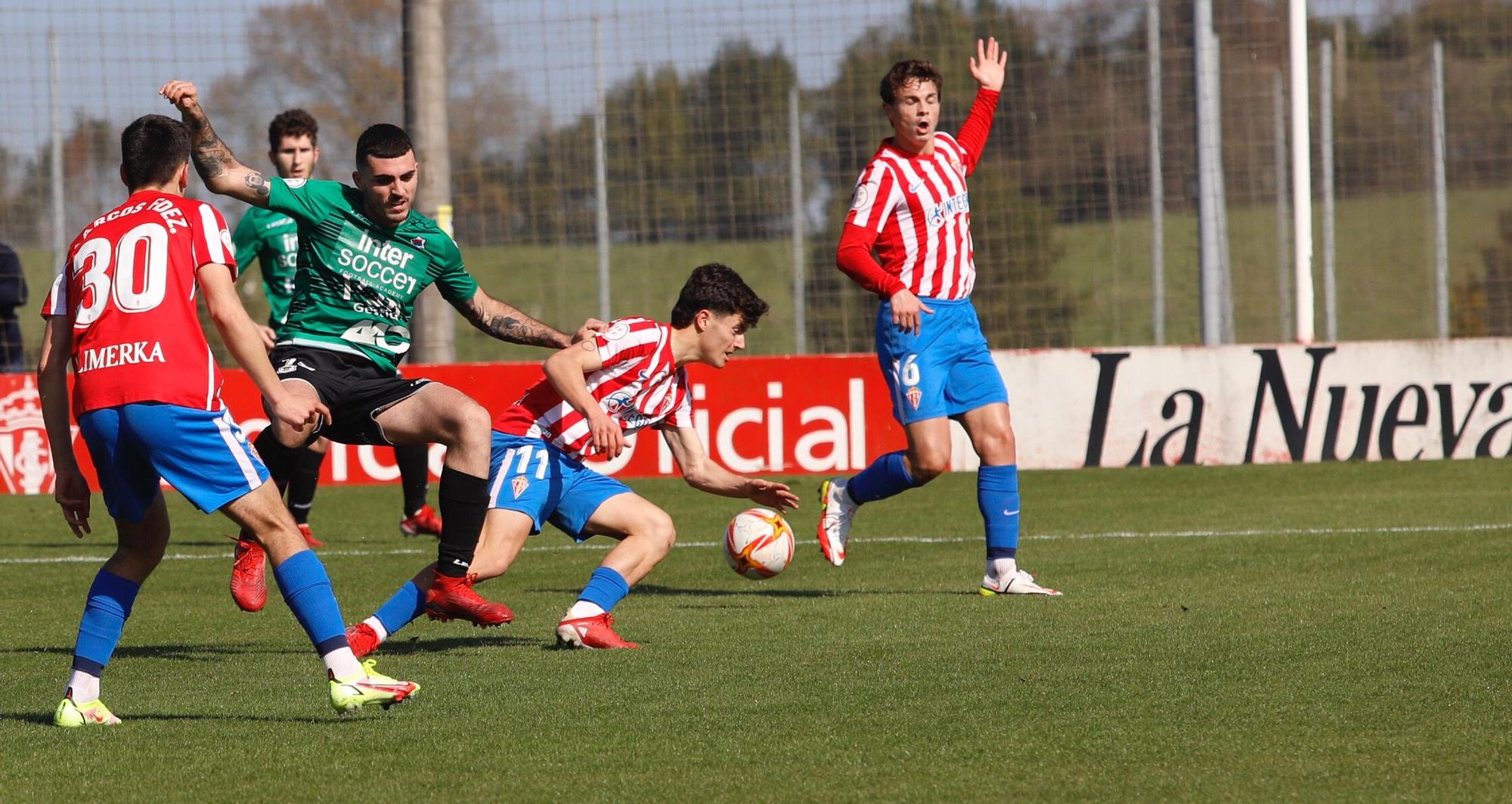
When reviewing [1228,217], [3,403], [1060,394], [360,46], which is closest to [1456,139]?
[1228,217]

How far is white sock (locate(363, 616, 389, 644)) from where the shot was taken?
18.1 feet

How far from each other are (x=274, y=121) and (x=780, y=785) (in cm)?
622

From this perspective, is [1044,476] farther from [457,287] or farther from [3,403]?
[3,403]

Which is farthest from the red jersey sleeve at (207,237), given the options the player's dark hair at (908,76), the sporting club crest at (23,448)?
the sporting club crest at (23,448)

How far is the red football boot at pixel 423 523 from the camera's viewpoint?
29.5 feet

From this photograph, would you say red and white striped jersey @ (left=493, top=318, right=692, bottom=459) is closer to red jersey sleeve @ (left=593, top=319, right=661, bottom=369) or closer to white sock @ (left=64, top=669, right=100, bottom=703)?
red jersey sleeve @ (left=593, top=319, right=661, bottom=369)

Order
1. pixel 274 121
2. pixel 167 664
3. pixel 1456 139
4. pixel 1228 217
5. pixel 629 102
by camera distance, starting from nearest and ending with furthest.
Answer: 1. pixel 167 664
2. pixel 274 121
3. pixel 629 102
4. pixel 1228 217
5. pixel 1456 139

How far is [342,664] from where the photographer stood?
441 centimetres

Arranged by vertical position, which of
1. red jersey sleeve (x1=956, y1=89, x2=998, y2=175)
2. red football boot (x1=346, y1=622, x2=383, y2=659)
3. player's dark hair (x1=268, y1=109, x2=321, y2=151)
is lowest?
red football boot (x1=346, y1=622, x2=383, y2=659)

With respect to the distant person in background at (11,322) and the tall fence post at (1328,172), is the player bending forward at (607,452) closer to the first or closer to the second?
the distant person in background at (11,322)

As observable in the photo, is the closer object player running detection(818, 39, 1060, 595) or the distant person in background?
player running detection(818, 39, 1060, 595)

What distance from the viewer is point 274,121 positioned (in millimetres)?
8953

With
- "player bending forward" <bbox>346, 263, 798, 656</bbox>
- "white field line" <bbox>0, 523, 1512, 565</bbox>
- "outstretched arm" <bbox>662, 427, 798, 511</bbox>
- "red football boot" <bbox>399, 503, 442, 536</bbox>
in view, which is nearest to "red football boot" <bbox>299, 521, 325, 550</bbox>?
"white field line" <bbox>0, 523, 1512, 565</bbox>

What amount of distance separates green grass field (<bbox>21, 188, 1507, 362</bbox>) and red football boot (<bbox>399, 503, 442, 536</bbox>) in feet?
12.7
